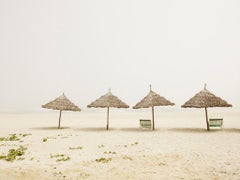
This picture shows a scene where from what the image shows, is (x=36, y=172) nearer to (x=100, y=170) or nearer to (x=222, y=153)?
(x=100, y=170)

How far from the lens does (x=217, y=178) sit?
568 cm

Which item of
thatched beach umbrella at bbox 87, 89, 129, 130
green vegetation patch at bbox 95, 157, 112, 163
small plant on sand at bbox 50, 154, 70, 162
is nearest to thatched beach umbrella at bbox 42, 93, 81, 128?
thatched beach umbrella at bbox 87, 89, 129, 130

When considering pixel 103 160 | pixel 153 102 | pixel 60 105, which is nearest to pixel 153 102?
pixel 153 102

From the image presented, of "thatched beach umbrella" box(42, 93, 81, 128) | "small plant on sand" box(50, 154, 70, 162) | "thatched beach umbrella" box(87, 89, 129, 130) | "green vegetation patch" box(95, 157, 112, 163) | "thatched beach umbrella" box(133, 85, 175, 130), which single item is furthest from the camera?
"thatched beach umbrella" box(42, 93, 81, 128)

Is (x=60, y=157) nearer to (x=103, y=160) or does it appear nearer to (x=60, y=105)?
(x=103, y=160)

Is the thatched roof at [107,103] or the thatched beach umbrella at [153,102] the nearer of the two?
the thatched beach umbrella at [153,102]

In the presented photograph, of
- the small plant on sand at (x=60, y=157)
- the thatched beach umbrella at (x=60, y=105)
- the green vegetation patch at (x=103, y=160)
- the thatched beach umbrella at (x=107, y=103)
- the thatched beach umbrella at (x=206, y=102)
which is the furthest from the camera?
the thatched beach umbrella at (x=60, y=105)

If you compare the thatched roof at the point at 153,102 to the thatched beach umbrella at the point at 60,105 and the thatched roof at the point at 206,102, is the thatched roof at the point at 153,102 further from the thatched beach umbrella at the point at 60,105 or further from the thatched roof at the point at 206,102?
the thatched beach umbrella at the point at 60,105

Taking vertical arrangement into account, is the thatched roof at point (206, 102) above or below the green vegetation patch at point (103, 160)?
above

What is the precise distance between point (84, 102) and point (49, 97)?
582 inches

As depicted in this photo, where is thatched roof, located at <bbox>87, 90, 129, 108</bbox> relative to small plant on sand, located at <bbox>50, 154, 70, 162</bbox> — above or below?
above

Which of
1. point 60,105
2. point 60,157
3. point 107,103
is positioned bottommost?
point 60,157

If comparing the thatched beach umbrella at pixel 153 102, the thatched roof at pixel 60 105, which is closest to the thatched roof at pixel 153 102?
the thatched beach umbrella at pixel 153 102

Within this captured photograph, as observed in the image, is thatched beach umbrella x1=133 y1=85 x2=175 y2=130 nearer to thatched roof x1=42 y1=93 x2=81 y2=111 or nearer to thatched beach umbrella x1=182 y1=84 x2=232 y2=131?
thatched beach umbrella x1=182 y1=84 x2=232 y2=131
